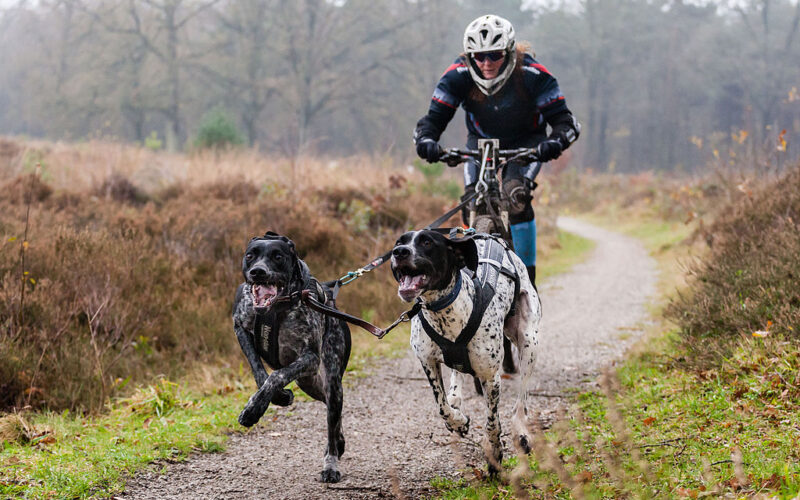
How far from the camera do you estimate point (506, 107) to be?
15.2 feet

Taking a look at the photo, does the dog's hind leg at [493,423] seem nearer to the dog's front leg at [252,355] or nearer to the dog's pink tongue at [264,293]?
the dog's front leg at [252,355]

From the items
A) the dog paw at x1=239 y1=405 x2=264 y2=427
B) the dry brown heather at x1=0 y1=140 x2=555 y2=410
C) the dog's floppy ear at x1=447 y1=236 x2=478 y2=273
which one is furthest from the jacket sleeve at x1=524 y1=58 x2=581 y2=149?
the dry brown heather at x1=0 y1=140 x2=555 y2=410

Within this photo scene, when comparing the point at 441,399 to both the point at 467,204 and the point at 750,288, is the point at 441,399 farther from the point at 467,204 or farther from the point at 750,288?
the point at 750,288

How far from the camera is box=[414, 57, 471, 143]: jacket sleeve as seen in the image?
463 centimetres

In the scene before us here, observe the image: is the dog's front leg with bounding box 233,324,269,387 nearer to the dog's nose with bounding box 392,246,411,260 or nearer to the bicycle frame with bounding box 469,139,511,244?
the dog's nose with bounding box 392,246,411,260

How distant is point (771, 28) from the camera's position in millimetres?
44906

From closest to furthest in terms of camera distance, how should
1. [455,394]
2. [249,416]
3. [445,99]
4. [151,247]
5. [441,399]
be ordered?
[249,416], [441,399], [455,394], [445,99], [151,247]

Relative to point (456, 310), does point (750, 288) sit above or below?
below

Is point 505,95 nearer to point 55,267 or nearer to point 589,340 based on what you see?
point 589,340

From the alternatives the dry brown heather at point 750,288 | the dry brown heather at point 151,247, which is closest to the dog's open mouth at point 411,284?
the dry brown heather at point 750,288

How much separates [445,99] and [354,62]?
1469 inches

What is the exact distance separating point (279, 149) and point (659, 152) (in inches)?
1765

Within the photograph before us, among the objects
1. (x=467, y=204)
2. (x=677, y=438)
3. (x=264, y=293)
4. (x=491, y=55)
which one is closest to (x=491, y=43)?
(x=491, y=55)

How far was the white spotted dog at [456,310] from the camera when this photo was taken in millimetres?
2912
